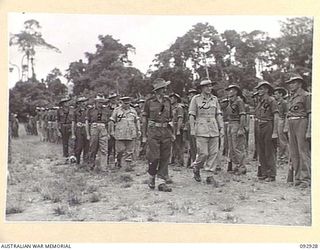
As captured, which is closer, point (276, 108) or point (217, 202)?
point (217, 202)

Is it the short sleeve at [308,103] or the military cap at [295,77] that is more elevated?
the military cap at [295,77]

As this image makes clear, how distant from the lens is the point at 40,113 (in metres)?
5.50

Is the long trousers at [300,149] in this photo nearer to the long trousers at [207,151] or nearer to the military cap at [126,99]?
the long trousers at [207,151]

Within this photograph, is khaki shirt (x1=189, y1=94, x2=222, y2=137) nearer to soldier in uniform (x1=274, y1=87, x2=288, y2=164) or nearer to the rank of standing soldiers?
the rank of standing soldiers

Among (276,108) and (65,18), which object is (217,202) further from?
(65,18)

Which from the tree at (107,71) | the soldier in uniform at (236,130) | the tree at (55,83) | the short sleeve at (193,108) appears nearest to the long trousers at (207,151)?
the short sleeve at (193,108)

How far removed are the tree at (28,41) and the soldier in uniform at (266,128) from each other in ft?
5.76

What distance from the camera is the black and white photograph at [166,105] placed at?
472 cm

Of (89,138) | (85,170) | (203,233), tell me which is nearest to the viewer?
(203,233)

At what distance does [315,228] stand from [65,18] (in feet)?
8.00

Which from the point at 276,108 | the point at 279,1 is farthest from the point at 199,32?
the point at 276,108

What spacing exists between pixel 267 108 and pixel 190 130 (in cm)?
70

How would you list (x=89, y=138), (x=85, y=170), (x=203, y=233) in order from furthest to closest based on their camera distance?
(x=89, y=138)
(x=85, y=170)
(x=203, y=233)

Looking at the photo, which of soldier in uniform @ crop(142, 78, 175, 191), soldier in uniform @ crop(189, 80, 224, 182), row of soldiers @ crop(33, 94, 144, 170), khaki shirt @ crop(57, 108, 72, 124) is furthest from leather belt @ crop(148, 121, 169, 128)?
khaki shirt @ crop(57, 108, 72, 124)
